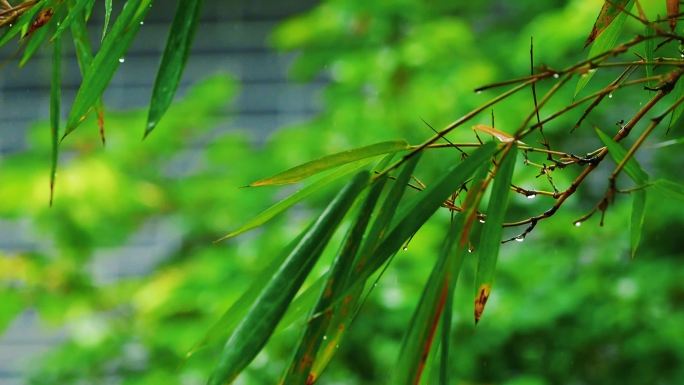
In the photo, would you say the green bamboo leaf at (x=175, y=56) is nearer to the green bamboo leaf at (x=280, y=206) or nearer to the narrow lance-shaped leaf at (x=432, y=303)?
the green bamboo leaf at (x=280, y=206)

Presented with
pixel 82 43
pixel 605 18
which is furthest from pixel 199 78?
pixel 605 18

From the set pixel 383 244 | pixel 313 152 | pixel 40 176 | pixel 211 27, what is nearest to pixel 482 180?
pixel 383 244

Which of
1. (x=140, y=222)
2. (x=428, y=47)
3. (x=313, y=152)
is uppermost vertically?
(x=428, y=47)

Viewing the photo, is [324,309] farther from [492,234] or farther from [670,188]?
[670,188]

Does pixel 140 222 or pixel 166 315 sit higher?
pixel 140 222

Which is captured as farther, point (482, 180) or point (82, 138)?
point (82, 138)

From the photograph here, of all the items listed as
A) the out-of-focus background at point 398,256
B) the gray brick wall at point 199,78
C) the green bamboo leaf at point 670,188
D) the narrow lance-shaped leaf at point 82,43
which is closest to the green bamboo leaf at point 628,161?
the green bamboo leaf at point 670,188

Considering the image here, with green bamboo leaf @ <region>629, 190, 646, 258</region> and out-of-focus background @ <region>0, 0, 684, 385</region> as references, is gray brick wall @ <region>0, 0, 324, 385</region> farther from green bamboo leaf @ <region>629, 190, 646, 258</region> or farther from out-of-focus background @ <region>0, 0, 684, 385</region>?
green bamboo leaf @ <region>629, 190, 646, 258</region>

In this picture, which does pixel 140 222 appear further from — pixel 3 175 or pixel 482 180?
pixel 482 180
